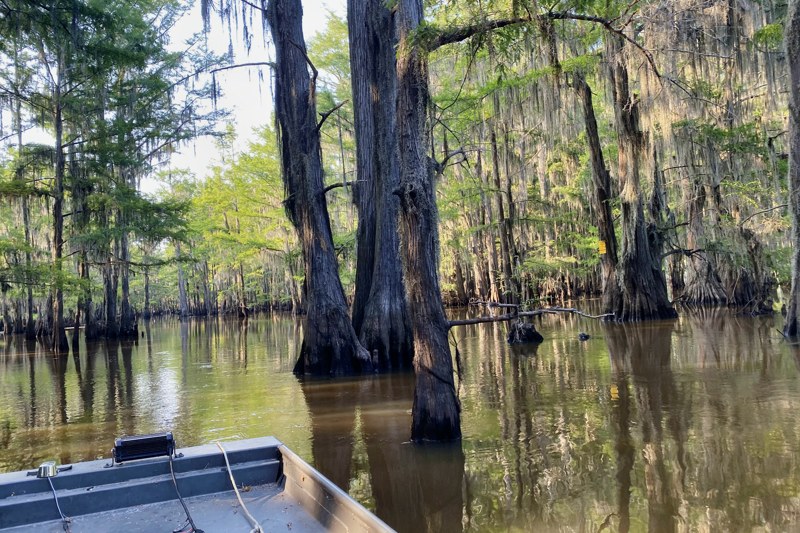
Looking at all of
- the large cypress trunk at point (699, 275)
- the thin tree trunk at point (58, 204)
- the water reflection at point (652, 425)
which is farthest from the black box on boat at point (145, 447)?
the large cypress trunk at point (699, 275)

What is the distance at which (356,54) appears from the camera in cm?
1291

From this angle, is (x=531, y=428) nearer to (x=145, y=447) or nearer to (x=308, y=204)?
(x=145, y=447)

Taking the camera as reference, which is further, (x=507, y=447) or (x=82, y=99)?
(x=82, y=99)

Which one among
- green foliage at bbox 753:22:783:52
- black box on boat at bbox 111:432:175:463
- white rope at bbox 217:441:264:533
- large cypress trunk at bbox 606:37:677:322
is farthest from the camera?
large cypress trunk at bbox 606:37:677:322

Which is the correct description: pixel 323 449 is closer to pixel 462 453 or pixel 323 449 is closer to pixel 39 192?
pixel 462 453

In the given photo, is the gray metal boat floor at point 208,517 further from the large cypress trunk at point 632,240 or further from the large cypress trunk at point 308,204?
the large cypress trunk at point 632,240

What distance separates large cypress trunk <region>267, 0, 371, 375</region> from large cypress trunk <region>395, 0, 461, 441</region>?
5.61 metres

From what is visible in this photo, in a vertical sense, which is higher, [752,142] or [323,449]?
[752,142]

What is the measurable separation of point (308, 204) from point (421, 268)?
260 inches

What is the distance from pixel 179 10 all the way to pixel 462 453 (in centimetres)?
2714

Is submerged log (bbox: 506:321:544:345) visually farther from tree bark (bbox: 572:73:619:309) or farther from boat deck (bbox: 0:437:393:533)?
boat deck (bbox: 0:437:393:533)

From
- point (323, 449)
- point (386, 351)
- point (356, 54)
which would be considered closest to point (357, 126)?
point (356, 54)

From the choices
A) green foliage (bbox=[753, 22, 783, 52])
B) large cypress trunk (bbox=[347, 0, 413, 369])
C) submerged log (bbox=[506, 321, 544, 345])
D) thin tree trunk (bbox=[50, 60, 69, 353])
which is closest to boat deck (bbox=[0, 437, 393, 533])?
large cypress trunk (bbox=[347, 0, 413, 369])

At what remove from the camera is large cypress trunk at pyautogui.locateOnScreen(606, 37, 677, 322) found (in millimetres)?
17406
